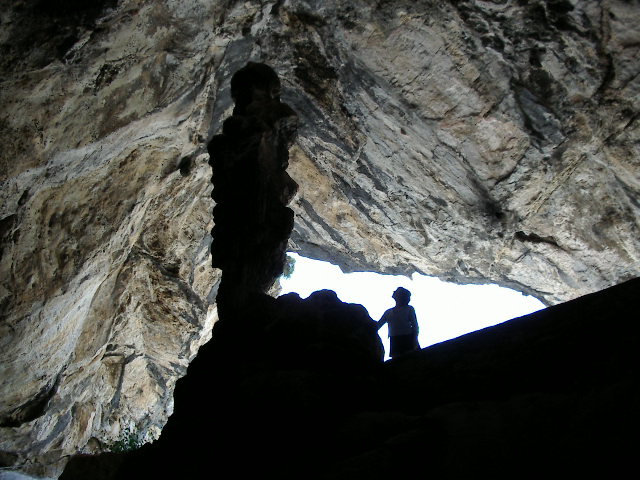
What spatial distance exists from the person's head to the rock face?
3.71 m

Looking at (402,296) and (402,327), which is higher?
(402,296)

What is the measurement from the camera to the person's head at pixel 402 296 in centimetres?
516

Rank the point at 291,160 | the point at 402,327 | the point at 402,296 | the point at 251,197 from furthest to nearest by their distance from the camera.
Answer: the point at 291,160 → the point at 402,296 → the point at 402,327 → the point at 251,197

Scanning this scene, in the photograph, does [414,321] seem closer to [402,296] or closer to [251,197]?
[402,296]

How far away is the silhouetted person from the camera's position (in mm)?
4961

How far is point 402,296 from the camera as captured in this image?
5.21m

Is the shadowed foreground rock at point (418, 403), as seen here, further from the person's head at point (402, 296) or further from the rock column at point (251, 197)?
the person's head at point (402, 296)

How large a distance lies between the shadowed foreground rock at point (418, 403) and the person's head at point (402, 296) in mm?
1940

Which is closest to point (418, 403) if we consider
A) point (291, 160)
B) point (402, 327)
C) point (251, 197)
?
point (251, 197)

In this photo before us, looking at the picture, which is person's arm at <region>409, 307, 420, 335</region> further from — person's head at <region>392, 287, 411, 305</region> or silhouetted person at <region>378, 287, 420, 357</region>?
person's head at <region>392, 287, 411, 305</region>

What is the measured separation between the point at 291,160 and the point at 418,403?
7747 mm

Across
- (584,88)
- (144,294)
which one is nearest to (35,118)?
(144,294)

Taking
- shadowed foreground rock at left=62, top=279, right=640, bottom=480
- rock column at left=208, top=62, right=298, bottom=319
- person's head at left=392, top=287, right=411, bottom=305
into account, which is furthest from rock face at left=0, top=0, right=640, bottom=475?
shadowed foreground rock at left=62, top=279, right=640, bottom=480

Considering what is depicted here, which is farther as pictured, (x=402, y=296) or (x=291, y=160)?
(x=291, y=160)
